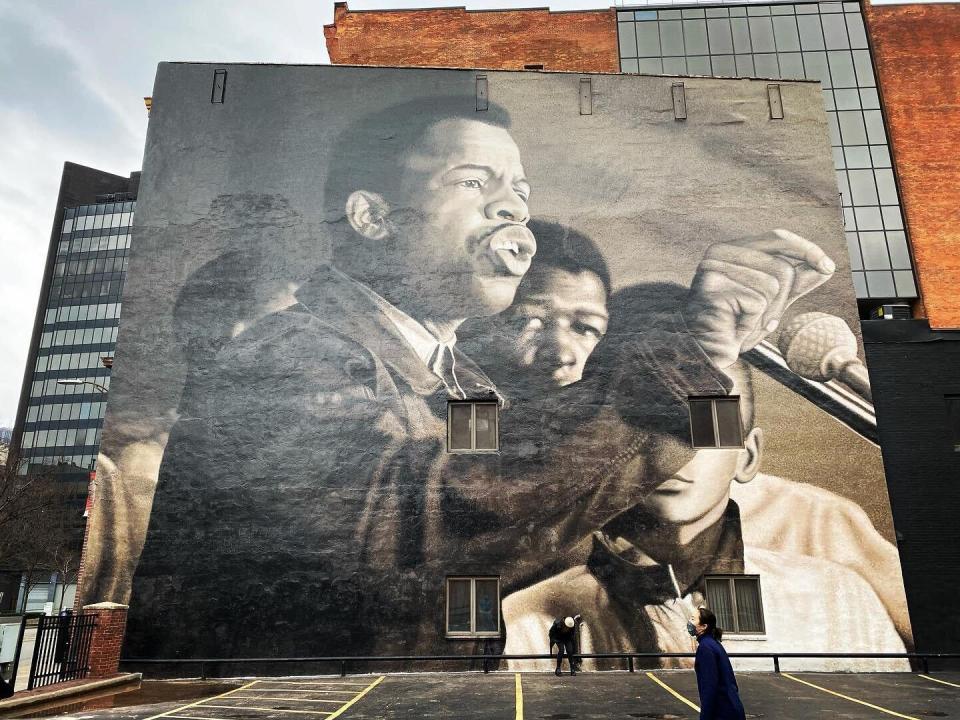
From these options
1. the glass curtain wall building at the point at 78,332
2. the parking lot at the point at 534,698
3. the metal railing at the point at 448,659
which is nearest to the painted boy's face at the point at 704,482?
the metal railing at the point at 448,659

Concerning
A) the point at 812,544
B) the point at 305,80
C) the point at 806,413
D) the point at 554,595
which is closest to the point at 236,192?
the point at 305,80

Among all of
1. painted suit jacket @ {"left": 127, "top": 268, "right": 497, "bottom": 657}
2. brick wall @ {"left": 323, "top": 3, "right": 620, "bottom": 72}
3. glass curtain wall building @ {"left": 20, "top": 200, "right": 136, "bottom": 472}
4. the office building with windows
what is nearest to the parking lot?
painted suit jacket @ {"left": 127, "top": 268, "right": 497, "bottom": 657}

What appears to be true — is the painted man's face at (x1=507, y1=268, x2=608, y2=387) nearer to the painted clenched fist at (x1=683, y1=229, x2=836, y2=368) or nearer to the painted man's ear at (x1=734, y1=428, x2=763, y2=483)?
the painted clenched fist at (x1=683, y1=229, x2=836, y2=368)

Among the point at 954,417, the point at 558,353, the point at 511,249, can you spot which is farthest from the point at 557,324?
the point at 954,417

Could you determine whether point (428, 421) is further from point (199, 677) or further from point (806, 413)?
point (806, 413)

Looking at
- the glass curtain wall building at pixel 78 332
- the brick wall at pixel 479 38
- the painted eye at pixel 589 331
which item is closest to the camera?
the painted eye at pixel 589 331

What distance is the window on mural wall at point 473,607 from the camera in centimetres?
1694

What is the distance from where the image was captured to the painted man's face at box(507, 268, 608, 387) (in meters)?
18.6

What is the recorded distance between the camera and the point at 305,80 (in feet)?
70.9

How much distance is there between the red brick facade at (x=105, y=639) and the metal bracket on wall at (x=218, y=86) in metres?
14.7

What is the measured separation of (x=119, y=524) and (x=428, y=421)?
8164 millimetres

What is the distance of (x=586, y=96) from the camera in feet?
69.3

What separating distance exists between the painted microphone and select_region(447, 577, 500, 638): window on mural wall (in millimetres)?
9613

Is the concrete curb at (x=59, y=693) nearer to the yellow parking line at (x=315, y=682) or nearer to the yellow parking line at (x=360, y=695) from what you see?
the yellow parking line at (x=315, y=682)
